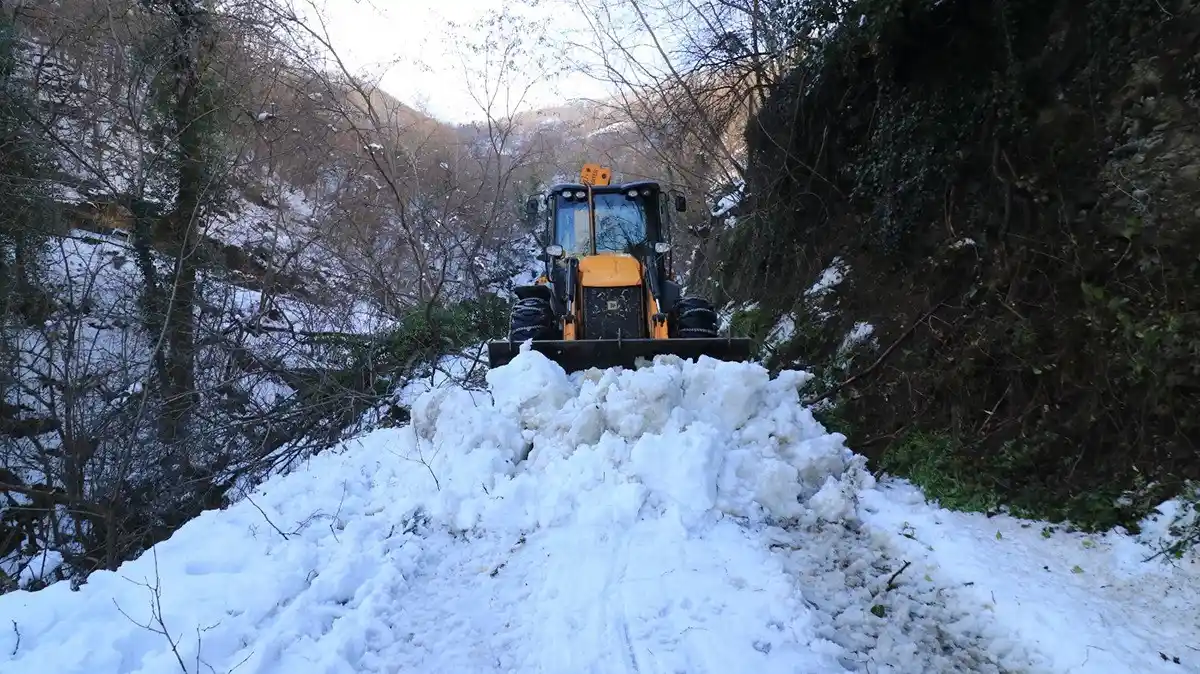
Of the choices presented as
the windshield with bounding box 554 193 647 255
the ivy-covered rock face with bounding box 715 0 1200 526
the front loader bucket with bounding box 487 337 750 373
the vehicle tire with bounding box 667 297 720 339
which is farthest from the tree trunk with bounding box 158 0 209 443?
the ivy-covered rock face with bounding box 715 0 1200 526

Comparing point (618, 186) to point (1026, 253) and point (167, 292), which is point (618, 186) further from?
point (167, 292)

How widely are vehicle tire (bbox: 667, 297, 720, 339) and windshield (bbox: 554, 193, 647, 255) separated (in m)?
1.15

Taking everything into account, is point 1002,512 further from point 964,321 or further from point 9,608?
point 9,608

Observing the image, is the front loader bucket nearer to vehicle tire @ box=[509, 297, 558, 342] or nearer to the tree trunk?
vehicle tire @ box=[509, 297, 558, 342]

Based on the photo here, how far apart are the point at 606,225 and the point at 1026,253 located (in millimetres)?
4827

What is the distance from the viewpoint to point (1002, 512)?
453 cm

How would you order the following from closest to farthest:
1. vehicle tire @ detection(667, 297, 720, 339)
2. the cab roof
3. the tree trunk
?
vehicle tire @ detection(667, 297, 720, 339)
the cab roof
the tree trunk

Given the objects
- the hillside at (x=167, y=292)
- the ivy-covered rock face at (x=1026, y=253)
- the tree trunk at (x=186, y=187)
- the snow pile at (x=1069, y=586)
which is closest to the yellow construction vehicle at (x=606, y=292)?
the ivy-covered rock face at (x=1026, y=253)

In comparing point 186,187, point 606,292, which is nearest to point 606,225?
point 606,292

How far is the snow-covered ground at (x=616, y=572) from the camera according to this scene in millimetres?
3049

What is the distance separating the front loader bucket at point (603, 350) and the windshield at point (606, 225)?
187 centimetres

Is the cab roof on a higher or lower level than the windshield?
higher

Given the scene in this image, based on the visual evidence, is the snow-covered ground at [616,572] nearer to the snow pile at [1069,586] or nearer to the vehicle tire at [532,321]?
the snow pile at [1069,586]

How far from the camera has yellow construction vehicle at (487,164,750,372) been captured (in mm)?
7441
